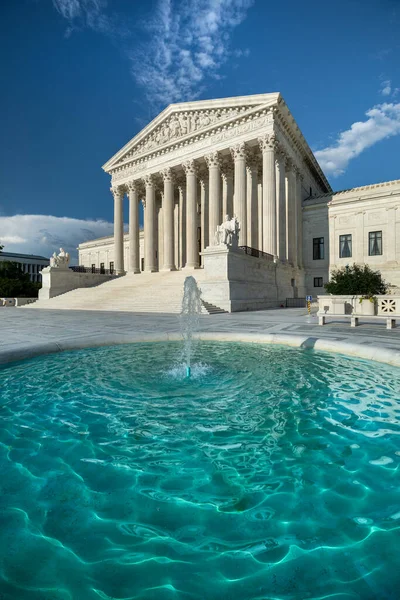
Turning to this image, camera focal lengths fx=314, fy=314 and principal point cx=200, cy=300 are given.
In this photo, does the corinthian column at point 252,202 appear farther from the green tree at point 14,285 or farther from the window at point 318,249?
the green tree at point 14,285

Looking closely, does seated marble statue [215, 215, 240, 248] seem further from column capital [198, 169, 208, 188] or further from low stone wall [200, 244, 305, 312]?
column capital [198, 169, 208, 188]

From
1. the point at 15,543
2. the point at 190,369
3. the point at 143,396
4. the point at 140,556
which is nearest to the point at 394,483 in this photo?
the point at 140,556

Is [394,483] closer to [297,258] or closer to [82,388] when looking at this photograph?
[82,388]

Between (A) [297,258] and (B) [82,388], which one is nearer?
(B) [82,388]

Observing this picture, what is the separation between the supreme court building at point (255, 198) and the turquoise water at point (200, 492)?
60.6 feet

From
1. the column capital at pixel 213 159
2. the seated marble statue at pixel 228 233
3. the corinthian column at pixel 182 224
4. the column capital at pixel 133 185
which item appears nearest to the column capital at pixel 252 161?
the column capital at pixel 213 159

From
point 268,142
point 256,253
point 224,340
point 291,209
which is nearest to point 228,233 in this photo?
point 256,253

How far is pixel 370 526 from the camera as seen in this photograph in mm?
2062

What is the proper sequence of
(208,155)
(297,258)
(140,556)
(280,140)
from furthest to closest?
(297,258)
(208,155)
(280,140)
(140,556)

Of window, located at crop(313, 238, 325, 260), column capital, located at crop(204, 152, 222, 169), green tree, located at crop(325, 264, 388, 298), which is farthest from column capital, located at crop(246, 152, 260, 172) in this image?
green tree, located at crop(325, 264, 388, 298)

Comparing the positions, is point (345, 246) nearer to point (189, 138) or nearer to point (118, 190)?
point (189, 138)

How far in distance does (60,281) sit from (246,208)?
19487mm

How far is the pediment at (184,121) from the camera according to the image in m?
28.5

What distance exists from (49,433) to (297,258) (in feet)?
112
